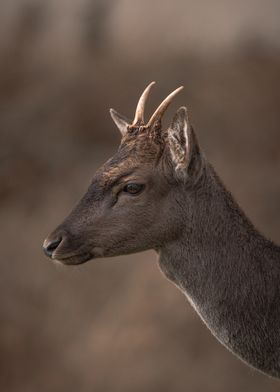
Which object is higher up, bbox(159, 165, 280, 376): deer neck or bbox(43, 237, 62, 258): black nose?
bbox(43, 237, 62, 258): black nose

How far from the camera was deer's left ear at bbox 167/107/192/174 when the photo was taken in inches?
273

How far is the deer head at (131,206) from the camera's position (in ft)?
→ 22.8

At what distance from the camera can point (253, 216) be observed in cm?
1532

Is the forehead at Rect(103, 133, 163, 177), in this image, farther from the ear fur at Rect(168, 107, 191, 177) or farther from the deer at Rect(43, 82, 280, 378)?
the ear fur at Rect(168, 107, 191, 177)

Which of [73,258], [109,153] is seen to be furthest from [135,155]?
[109,153]

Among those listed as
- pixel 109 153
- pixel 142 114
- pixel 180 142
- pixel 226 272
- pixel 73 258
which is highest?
pixel 142 114

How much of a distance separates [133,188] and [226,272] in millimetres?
947

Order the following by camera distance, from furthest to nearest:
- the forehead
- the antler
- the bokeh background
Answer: the bokeh background → the antler → the forehead

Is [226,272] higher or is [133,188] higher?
[133,188]

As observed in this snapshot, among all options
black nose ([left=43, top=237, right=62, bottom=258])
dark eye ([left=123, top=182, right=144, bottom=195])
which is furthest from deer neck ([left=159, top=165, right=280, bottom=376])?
black nose ([left=43, top=237, right=62, bottom=258])

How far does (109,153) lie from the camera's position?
55.4 ft

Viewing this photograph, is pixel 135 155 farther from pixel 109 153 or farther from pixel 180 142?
pixel 109 153

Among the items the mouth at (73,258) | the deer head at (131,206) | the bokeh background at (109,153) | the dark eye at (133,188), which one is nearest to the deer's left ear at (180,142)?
the deer head at (131,206)

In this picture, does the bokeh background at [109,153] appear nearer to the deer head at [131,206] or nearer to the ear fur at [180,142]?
the deer head at [131,206]
